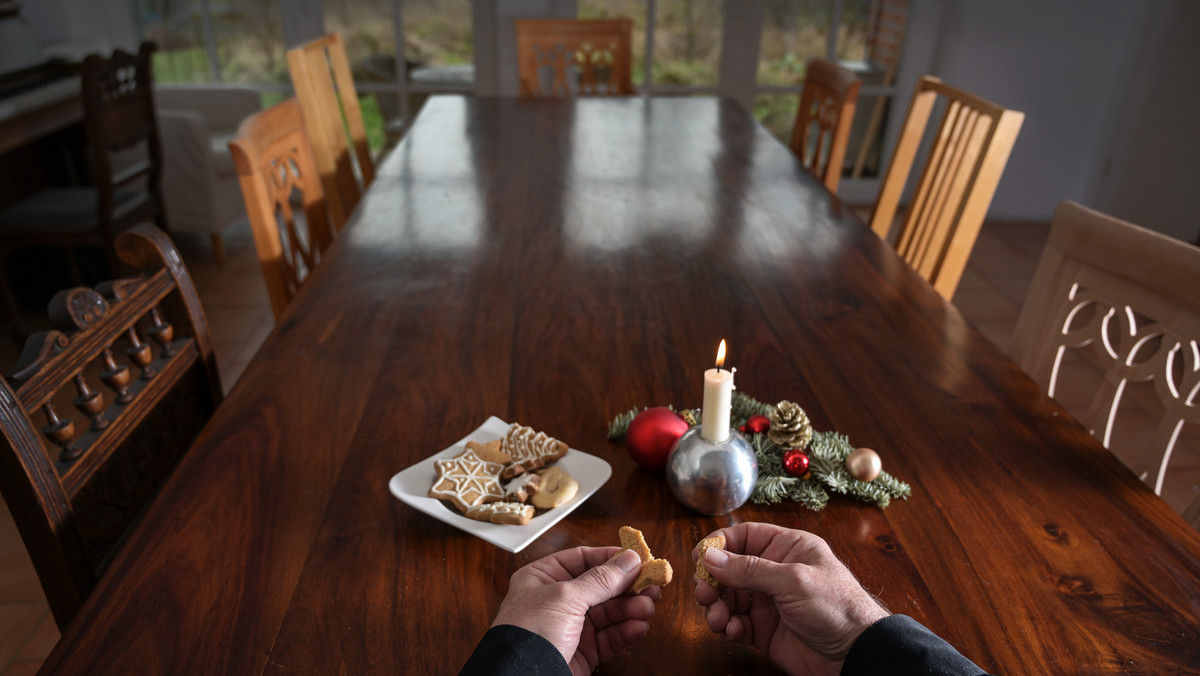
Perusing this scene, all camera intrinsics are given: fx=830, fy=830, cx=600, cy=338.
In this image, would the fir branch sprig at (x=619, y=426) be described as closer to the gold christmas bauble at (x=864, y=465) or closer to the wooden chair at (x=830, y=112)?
the gold christmas bauble at (x=864, y=465)

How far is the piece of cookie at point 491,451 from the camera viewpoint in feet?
2.74

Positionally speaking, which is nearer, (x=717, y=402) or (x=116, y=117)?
(x=717, y=402)

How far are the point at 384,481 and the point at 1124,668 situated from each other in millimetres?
659

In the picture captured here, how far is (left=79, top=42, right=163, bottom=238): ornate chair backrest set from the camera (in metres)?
2.50

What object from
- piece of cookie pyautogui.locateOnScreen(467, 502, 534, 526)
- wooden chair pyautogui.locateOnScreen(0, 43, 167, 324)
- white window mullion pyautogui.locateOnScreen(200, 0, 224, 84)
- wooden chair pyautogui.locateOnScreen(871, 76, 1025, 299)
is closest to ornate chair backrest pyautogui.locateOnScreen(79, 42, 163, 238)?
wooden chair pyautogui.locateOnScreen(0, 43, 167, 324)

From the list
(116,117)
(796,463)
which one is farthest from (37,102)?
(796,463)

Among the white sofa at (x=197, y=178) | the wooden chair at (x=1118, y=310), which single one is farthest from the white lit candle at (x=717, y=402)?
the white sofa at (x=197, y=178)

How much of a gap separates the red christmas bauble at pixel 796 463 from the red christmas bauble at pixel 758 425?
51mm

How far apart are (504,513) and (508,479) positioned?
68 millimetres

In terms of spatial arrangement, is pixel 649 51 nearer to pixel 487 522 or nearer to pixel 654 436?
pixel 654 436

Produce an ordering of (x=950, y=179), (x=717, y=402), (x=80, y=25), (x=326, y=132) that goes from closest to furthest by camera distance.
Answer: (x=717, y=402) → (x=950, y=179) → (x=326, y=132) → (x=80, y=25)

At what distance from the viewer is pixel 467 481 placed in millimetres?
802

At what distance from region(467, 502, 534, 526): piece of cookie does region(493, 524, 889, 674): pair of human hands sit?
9cm

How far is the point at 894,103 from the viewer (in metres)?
4.12
